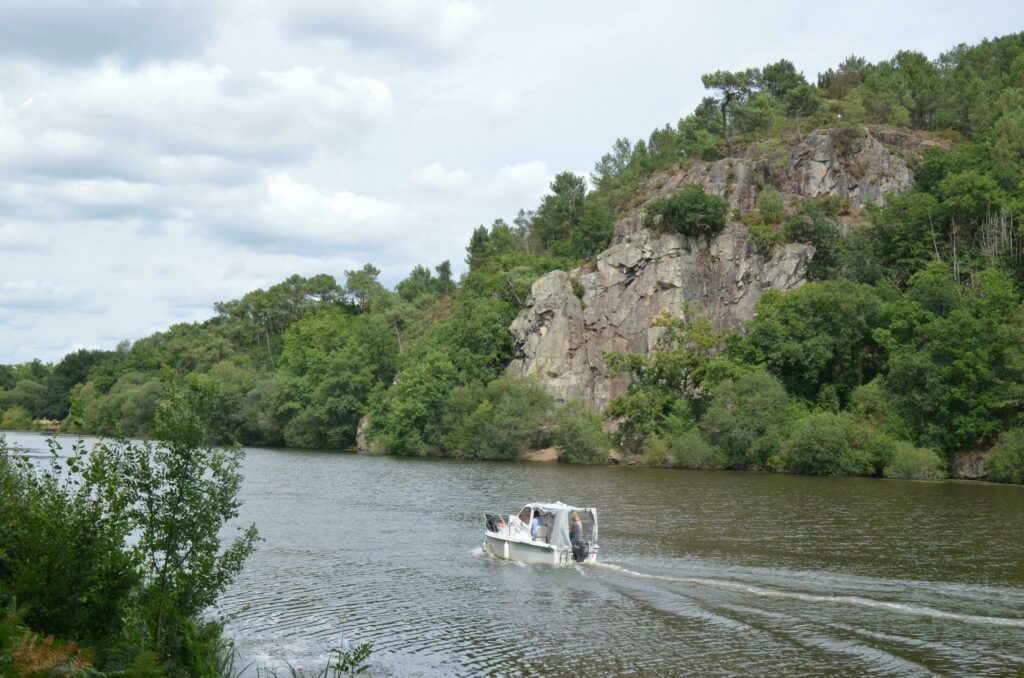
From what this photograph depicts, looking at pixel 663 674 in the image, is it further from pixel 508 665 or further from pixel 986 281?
pixel 986 281

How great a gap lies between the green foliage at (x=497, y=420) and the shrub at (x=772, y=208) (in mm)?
35723

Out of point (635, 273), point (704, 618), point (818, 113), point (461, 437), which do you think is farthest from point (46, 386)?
point (704, 618)

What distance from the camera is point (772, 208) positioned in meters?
108

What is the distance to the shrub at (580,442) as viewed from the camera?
90.2m

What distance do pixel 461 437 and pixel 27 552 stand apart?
81748 mm

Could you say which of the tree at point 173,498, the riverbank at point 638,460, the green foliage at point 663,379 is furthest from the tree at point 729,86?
the tree at point 173,498

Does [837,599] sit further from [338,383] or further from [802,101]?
[802,101]

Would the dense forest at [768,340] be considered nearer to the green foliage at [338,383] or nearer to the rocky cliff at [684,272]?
the green foliage at [338,383]

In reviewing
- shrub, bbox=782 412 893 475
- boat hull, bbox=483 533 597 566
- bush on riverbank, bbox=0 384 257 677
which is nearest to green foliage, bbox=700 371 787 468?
shrub, bbox=782 412 893 475

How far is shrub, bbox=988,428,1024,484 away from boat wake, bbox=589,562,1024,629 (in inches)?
1725

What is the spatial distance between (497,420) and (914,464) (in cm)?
4202

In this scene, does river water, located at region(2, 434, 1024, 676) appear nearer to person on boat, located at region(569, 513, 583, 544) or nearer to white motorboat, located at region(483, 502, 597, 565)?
white motorboat, located at region(483, 502, 597, 565)

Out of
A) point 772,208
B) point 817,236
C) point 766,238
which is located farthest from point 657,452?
point 772,208

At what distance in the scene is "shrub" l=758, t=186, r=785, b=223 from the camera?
354 feet
